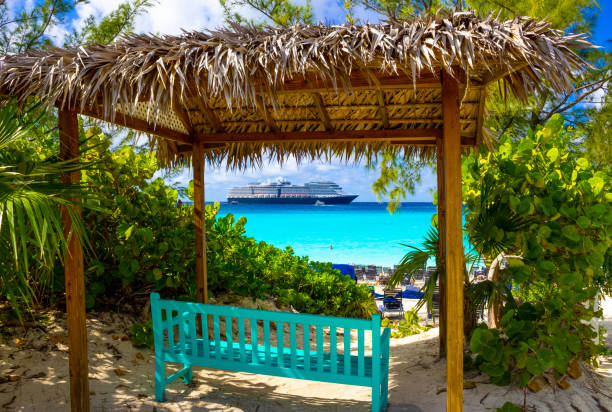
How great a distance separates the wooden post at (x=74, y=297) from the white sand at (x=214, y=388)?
25 cm

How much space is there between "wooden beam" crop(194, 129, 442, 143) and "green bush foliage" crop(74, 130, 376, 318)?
2.59 feet

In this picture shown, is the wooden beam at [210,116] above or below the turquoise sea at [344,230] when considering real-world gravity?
above

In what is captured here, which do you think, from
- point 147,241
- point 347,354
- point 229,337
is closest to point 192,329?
point 229,337

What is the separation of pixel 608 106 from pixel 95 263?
24.2 ft

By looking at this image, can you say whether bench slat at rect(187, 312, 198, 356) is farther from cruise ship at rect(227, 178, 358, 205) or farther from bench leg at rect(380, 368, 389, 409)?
cruise ship at rect(227, 178, 358, 205)

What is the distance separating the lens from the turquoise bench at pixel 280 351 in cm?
278

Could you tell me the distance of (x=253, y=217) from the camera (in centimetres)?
4816

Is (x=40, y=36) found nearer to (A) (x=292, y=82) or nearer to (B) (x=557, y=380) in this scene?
(A) (x=292, y=82)

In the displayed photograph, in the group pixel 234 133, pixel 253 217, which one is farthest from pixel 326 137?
pixel 253 217

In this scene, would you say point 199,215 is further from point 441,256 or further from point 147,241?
point 441,256

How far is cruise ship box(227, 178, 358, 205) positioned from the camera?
5966 cm

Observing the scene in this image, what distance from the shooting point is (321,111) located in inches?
146

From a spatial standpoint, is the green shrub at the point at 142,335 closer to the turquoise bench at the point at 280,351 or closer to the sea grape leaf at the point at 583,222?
the turquoise bench at the point at 280,351

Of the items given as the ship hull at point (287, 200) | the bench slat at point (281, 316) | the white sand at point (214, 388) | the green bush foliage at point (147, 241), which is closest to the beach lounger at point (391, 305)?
the green bush foliage at point (147, 241)
